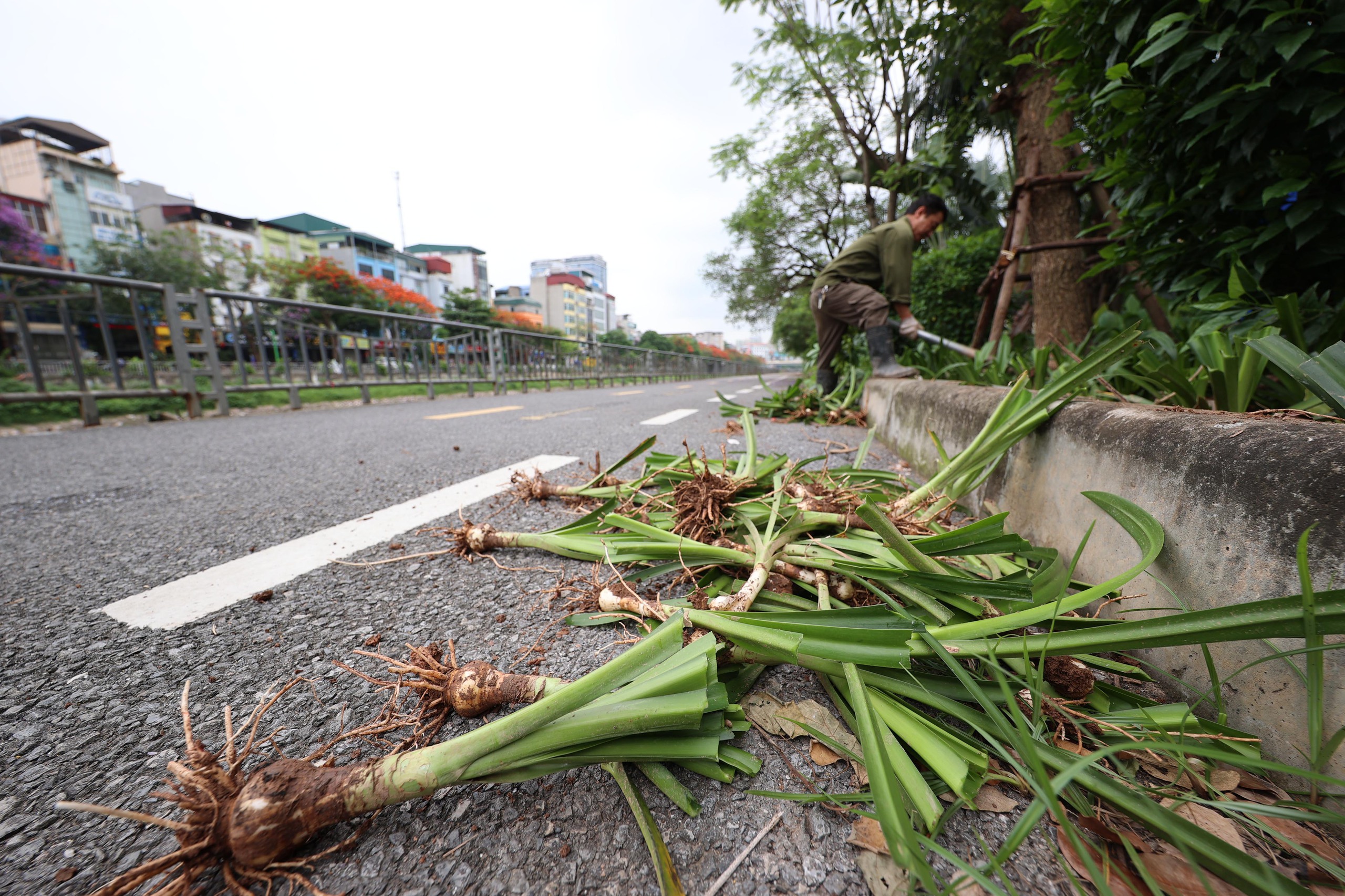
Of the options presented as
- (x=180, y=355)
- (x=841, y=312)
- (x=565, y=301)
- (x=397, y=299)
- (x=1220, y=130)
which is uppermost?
(x=565, y=301)

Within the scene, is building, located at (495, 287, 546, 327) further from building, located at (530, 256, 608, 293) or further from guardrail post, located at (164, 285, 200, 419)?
guardrail post, located at (164, 285, 200, 419)

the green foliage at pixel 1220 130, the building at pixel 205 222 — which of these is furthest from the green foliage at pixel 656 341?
the green foliage at pixel 1220 130

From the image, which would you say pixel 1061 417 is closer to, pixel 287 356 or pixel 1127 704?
pixel 1127 704

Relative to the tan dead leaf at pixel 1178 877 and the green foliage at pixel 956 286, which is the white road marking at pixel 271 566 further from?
the green foliage at pixel 956 286

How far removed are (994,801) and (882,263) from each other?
4464 millimetres

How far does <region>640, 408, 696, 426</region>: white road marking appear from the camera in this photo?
423 centimetres

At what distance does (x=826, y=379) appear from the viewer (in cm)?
505

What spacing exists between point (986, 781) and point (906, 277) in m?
4.43

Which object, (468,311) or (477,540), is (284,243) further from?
(477,540)

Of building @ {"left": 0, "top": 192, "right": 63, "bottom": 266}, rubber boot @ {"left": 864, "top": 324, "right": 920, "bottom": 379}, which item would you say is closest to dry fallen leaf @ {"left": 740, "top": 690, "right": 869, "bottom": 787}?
rubber boot @ {"left": 864, "top": 324, "right": 920, "bottom": 379}

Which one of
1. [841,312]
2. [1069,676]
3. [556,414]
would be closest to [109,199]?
[556,414]

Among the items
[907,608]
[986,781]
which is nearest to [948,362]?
[907,608]

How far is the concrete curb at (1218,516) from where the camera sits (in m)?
0.61

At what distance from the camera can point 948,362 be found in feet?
13.0
